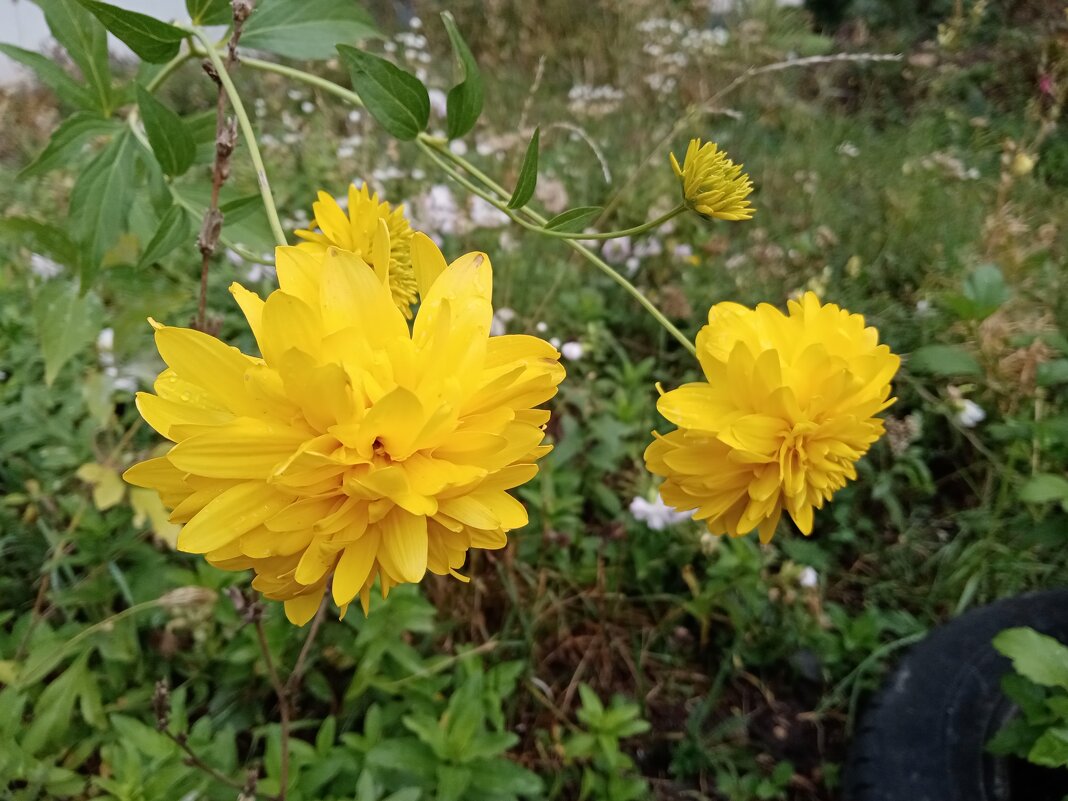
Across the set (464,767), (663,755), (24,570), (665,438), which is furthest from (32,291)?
(663,755)

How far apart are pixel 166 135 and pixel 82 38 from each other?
0.24m

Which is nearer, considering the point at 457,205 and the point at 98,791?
the point at 98,791

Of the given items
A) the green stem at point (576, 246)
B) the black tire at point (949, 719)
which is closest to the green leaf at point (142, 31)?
the green stem at point (576, 246)

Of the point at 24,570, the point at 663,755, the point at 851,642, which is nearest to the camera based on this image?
the point at 24,570

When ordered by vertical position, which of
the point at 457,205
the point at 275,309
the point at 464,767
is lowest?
the point at 464,767

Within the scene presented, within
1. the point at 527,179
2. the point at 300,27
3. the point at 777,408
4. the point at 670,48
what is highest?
the point at 300,27

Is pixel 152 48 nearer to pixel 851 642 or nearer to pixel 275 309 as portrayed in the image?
pixel 275 309

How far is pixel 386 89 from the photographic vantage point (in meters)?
0.66

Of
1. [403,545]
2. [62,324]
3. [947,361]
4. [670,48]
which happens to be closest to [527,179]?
[403,545]

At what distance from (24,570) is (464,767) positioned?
35.0 inches

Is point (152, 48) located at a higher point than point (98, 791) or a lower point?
higher

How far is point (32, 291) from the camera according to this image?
161cm

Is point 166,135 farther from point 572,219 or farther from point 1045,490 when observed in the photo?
point 1045,490

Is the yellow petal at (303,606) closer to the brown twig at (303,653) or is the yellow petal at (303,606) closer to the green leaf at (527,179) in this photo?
the brown twig at (303,653)
